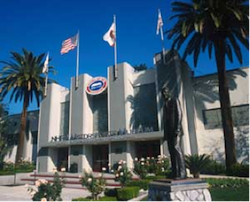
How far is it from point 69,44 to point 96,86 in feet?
20.4

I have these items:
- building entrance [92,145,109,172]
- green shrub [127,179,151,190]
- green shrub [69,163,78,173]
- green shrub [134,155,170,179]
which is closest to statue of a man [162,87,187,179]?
green shrub [127,179,151,190]

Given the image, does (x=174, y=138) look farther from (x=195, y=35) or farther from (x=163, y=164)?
(x=195, y=35)

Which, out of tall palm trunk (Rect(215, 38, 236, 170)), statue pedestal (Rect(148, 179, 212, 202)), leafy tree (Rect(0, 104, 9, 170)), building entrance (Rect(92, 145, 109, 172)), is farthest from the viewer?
leafy tree (Rect(0, 104, 9, 170))

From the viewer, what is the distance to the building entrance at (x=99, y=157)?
78.8 feet

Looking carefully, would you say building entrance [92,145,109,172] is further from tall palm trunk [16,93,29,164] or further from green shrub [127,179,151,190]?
green shrub [127,179,151,190]

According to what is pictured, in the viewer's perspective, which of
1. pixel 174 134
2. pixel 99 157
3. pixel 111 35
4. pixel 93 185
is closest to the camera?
pixel 174 134

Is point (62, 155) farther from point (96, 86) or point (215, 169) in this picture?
point (215, 169)

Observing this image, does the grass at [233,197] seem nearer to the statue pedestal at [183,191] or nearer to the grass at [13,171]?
the statue pedestal at [183,191]

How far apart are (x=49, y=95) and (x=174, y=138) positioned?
77.7 feet

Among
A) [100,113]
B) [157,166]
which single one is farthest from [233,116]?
[100,113]

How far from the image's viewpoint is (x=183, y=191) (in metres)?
6.43

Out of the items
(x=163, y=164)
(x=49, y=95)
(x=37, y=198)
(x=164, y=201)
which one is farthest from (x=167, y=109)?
(x=49, y=95)

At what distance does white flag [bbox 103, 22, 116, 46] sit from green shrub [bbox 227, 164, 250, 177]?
1727cm

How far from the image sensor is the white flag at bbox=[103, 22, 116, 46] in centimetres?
2455
